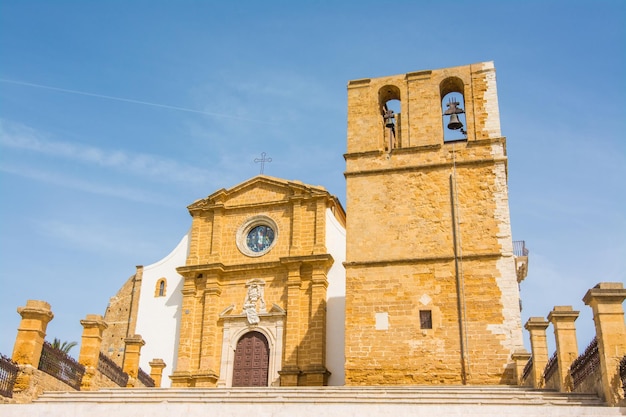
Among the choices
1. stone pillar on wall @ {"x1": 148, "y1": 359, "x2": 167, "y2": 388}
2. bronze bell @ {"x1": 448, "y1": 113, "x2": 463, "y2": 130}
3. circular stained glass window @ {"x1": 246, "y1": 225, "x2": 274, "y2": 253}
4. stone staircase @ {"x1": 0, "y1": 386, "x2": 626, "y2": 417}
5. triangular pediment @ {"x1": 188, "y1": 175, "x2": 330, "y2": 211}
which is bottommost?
stone staircase @ {"x1": 0, "y1": 386, "x2": 626, "y2": 417}

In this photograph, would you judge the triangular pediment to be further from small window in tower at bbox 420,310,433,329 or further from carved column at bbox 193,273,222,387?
small window in tower at bbox 420,310,433,329

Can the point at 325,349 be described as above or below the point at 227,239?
below

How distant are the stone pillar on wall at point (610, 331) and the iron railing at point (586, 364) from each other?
1.31 ft

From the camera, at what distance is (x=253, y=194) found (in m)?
21.8

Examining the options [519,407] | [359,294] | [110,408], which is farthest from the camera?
[359,294]

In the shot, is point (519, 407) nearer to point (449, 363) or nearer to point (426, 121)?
point (449, 363)

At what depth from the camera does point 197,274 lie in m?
20.9

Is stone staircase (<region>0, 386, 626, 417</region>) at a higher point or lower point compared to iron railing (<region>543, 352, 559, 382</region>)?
lower

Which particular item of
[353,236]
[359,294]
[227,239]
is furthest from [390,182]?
[227,239]

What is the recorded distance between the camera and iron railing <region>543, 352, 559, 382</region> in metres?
12.3

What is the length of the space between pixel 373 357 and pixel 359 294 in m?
1.53

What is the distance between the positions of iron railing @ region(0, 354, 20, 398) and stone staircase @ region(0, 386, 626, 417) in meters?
0.60

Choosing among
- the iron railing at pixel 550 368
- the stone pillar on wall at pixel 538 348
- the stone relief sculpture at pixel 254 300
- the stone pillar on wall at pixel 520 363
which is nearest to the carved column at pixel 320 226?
the stone relief sculpture at pixel 254 300

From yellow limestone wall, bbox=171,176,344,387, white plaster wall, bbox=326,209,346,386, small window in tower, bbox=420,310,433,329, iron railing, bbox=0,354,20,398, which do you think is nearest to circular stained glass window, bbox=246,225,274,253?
yellow limestone wall, bbox=171,176,344,387
